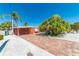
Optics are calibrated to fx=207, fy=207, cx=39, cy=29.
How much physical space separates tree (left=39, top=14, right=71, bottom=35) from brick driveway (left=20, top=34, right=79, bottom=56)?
0.21 m

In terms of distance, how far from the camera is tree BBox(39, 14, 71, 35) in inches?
183

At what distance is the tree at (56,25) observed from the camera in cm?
464

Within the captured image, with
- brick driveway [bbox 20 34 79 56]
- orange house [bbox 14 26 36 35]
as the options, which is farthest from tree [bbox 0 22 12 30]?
brick driveway [bbox 20 34 79 56]

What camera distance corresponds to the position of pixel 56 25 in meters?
4.73

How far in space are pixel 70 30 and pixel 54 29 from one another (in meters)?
0.36

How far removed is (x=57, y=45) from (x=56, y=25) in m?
0.46

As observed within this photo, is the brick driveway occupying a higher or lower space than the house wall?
lower

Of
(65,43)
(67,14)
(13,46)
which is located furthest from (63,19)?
(13,46)

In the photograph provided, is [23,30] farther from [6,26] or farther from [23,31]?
[6,26]

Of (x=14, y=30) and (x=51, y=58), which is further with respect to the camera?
(x=14, y=30)

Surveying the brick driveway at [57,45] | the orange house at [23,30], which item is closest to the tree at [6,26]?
the orange house at [23,30]

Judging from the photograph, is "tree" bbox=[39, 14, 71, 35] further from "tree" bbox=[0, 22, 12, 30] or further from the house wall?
"tree" bbox=[0, 22, 12, 30]

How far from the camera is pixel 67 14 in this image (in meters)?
4.59

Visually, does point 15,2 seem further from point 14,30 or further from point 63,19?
point 63,19
